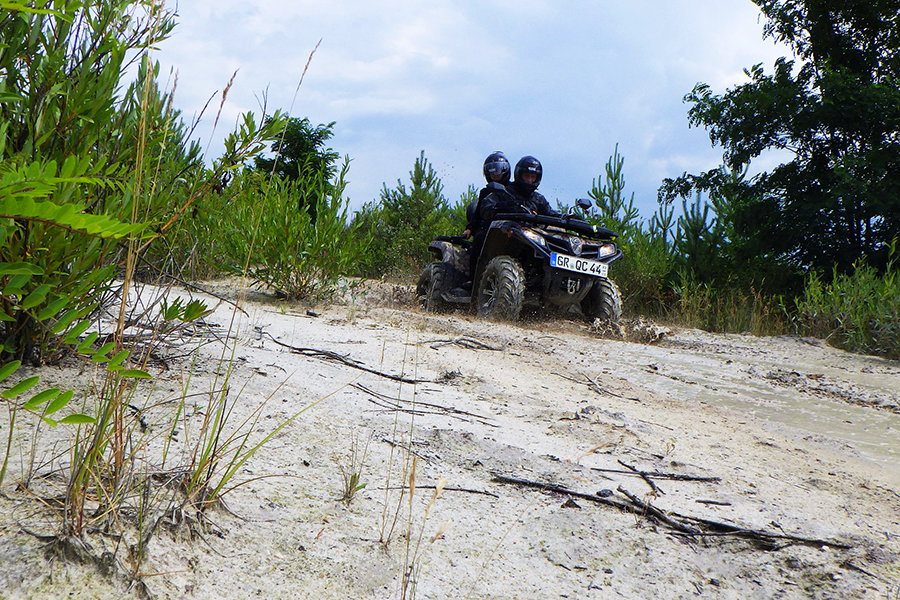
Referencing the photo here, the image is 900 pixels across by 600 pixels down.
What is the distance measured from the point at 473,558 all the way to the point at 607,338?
20.0 feet

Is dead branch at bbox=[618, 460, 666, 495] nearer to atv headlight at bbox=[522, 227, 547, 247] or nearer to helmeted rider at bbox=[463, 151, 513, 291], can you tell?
atv headlight at bbox=[522, 227, 547, 247]

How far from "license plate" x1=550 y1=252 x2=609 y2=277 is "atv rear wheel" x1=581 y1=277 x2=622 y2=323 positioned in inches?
15.2

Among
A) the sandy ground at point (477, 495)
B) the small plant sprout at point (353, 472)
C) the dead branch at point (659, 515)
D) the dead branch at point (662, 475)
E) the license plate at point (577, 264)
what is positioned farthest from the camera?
the license plate at point (577, 264)

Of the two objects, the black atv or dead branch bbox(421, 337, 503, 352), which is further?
the black atv

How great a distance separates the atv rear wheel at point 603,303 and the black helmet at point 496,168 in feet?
6.54

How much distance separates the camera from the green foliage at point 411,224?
634 inches

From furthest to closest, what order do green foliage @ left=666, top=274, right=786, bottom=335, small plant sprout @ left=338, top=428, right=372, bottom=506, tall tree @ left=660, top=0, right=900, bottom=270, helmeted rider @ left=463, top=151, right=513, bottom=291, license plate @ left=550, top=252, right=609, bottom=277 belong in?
tall tree @ left=660, top=0, right=900, bottom=270, green foliage @ left=666, top=274, right=786, bottom=335, helmeted rider @ left=463, top=151, right=513, bottom=291, license plate @ left=550, top=252, right=609, bottom=277, small plant sprout @ left=338, top=428, right=372, bottom=506

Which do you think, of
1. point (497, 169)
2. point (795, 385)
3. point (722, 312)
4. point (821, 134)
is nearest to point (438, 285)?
point (497, 169)

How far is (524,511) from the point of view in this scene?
6.59 ft

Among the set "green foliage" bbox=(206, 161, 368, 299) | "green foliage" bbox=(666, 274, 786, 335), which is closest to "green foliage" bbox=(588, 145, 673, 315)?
"green foliage" bbox=(666, 274, 786, 335)

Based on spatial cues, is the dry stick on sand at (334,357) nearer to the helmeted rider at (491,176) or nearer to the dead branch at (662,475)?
the dead branch at (662,475)

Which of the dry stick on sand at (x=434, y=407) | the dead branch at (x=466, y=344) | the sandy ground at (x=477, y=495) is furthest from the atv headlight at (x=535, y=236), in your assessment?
the dry stick on sand at (x=434, y=407)

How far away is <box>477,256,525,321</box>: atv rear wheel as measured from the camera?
7.52 meters

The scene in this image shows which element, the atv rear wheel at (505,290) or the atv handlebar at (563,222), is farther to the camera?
the atv handlebar at (563,222)
